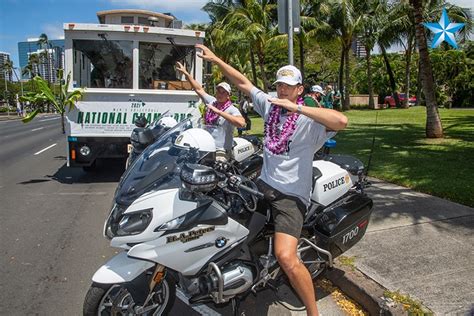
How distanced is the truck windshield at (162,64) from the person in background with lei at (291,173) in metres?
5.72

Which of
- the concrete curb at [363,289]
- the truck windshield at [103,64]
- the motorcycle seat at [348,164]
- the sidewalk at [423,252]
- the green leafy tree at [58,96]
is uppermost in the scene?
the truck windshield at [103,64]

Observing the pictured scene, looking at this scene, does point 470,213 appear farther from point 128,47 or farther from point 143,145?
point 128,47

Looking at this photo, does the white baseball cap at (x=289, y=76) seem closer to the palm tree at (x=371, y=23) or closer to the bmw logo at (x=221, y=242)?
the bmw logo at (x=221, y=242)

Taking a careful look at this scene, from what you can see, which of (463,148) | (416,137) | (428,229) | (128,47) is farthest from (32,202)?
(416,137)

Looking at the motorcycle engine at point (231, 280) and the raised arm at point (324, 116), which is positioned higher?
the raised arm at point (324, 116)

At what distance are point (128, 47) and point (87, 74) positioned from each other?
3.32 feet

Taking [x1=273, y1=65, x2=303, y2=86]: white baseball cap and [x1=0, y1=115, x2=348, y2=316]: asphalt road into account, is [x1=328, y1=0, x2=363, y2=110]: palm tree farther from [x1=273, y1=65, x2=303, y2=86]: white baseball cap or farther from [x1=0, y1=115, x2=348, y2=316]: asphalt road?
[x1=273, y1=65, x2=303, y2=86]: white baseball cap

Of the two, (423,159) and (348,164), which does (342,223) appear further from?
(423,159)

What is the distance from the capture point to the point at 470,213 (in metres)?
5.54

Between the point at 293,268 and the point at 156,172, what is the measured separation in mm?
1218

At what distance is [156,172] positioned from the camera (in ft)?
10.3

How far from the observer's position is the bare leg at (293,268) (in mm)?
3109

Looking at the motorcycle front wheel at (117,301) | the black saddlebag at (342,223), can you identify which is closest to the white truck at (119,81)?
the black saddlebag at (342,223)

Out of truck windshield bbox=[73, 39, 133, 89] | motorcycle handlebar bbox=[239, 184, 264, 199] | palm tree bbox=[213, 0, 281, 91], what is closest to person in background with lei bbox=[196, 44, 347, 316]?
motorcycle handlebar bbox=[239, 184, 264, 199]
